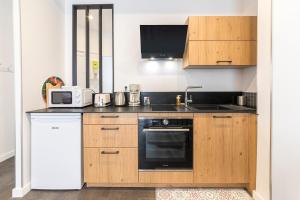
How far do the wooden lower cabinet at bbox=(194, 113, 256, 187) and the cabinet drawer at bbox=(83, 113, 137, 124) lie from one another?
72 cm

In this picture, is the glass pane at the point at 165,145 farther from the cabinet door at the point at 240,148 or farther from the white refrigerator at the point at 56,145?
the white refrigerator at the point at 56,145

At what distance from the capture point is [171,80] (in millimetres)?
3143

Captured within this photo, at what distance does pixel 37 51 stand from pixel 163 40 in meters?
1.51

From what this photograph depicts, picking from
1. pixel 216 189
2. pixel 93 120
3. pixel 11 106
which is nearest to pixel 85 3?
pixel 93 120

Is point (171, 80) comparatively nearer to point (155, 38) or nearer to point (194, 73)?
point (194, 73)

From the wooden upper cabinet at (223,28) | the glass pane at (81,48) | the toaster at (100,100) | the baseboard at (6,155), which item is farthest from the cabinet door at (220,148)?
the baseboard at (6,155)

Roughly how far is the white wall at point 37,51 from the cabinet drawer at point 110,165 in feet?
2.21

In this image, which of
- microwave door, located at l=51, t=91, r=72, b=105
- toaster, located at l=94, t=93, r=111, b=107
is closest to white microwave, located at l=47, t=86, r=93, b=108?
microwave door, located at l=51, t=91, r=72, b=105

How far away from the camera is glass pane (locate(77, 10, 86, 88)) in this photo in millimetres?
3211

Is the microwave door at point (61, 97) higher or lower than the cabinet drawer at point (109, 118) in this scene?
higher

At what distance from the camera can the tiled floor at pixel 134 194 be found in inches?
90.4

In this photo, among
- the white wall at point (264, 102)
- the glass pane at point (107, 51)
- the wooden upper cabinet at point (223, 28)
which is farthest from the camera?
the glass pane at point (107, 51)

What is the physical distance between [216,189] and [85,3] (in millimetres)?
3032

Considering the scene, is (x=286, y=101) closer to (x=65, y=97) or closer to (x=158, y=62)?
(x=158, y=62)
